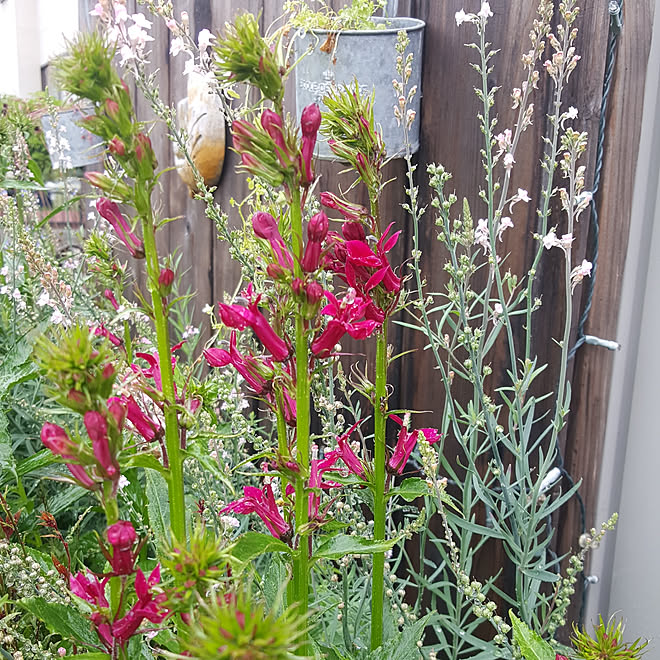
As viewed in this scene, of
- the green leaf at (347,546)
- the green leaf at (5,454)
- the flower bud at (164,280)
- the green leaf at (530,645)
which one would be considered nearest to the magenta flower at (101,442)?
the flower bud at (164,280)

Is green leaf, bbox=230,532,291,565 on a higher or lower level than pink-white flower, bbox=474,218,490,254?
lower

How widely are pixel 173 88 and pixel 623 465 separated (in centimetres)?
166

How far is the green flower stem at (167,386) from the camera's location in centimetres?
52

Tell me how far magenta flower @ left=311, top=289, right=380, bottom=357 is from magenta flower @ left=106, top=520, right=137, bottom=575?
0.65ft

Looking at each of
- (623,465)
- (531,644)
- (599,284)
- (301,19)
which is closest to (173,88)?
(301,19)

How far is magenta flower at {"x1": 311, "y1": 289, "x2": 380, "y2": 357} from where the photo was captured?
592 mm

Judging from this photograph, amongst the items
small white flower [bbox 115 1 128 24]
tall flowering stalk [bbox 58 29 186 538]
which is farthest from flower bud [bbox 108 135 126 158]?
small white flower [bbox 115 1 128 24]

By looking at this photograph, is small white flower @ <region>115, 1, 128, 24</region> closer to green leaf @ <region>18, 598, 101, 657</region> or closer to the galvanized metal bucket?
the galvanized metal bucket

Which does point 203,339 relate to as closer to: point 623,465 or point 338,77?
point 338,77

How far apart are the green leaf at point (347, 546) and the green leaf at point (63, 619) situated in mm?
220

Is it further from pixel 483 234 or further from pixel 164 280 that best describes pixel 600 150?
pixel 164 280

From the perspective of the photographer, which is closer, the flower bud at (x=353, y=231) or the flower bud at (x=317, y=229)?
the flower bud at (x=317, y=229)

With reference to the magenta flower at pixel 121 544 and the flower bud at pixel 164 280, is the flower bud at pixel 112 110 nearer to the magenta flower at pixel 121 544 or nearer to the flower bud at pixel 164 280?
the flower bud at pixel 164 280

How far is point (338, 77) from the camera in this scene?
126 centimetres
